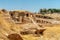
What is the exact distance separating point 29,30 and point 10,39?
25.6ft

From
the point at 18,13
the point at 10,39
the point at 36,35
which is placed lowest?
the point at 18,13

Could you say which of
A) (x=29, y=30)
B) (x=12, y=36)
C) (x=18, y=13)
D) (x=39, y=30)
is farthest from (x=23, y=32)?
(x=18, y=13)

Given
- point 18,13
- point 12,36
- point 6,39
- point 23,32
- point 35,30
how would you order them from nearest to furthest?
point 6,39 < point 12,36 < point 23,32 < point 35,30 < point 18,13

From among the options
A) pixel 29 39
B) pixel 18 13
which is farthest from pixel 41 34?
pixel 18 13

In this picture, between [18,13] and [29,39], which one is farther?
[18,13]

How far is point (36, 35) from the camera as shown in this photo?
22.0 meters

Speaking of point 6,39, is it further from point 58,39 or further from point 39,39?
point 58,39

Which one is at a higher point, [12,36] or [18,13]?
[12,36]

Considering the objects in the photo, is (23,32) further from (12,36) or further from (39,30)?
(12,36)

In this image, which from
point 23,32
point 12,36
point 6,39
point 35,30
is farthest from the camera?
point 35,30

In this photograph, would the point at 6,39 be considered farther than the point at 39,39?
No

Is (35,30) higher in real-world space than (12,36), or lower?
lower

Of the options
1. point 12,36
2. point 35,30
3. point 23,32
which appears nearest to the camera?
point 12,36

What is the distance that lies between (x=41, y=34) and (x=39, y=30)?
1.69 ft
